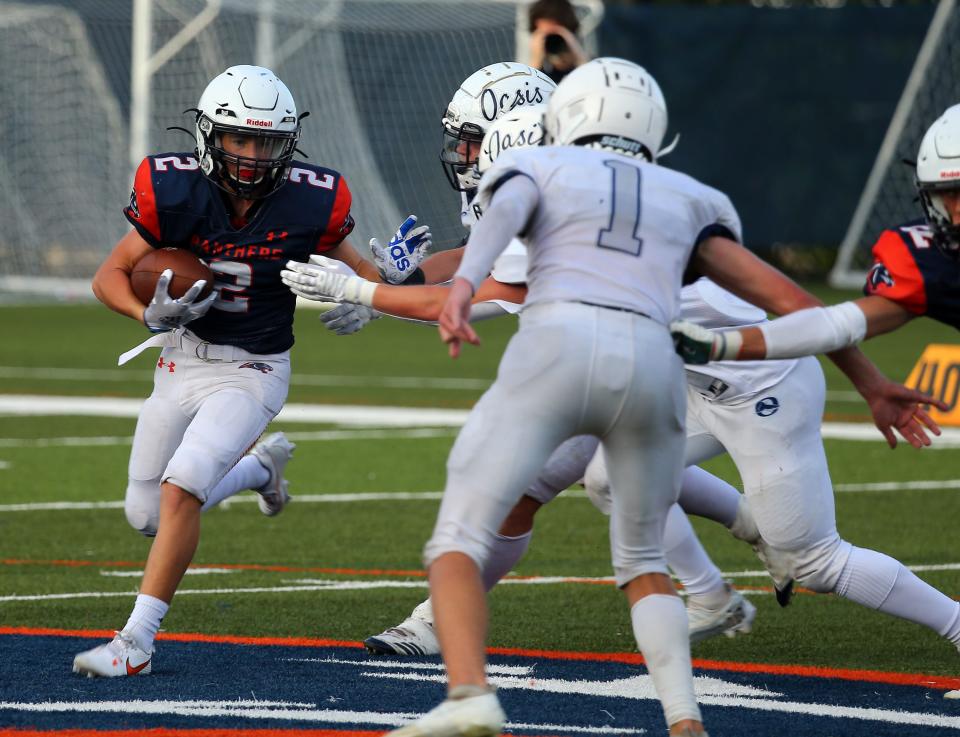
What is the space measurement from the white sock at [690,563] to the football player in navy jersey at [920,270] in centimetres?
129

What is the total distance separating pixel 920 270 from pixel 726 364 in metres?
0.85

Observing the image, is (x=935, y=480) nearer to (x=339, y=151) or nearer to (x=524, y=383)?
(x=524, y=383)

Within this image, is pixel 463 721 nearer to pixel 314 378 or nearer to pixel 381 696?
pixel 381 696

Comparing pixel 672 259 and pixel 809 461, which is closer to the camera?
pixel 672 259

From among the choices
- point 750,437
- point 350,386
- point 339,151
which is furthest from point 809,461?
point 339,151

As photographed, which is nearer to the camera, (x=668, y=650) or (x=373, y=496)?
(x=668, y=650)

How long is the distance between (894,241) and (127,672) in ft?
7.63

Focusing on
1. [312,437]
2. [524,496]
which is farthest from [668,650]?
[312,437]

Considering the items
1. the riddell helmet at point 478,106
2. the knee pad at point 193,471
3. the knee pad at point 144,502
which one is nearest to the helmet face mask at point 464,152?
the riddell helmet at point 478,106

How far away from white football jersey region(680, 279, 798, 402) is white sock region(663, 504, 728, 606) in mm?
500

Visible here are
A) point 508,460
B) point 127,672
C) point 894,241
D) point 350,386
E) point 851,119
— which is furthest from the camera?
point 851,119

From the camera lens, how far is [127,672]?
487 cm

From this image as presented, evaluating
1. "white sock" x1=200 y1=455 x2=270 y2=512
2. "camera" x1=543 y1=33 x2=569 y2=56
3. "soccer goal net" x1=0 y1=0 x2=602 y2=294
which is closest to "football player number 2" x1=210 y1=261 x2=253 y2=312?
"white sock" x1=200 y1=455 x2=270 y2=512

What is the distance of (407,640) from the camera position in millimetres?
5320
